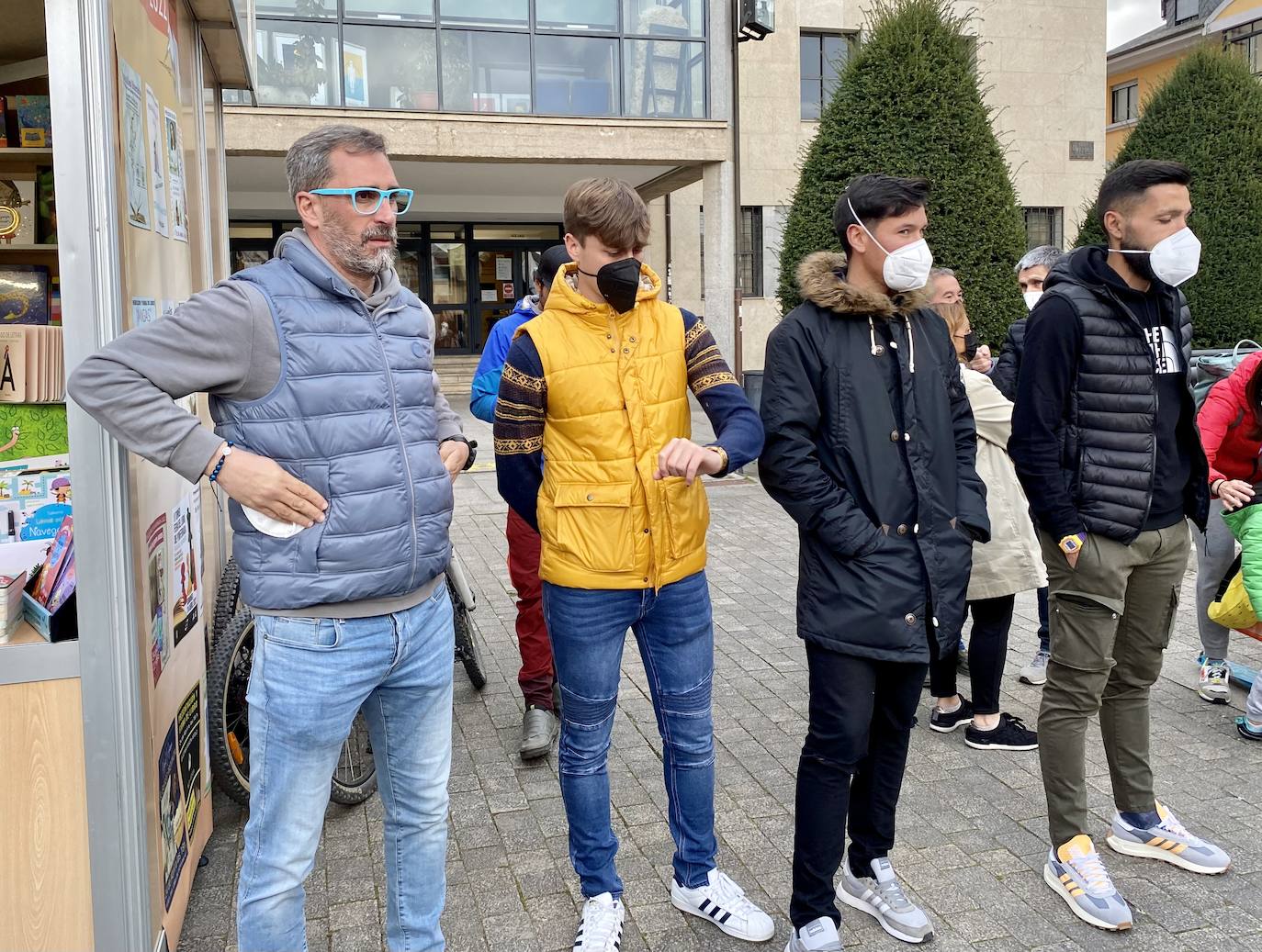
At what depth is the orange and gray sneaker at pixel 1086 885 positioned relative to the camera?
125 inches

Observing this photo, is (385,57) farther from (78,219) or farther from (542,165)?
(78,219)

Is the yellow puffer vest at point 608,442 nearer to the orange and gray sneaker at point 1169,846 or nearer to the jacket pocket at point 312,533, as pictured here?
the jacket pocket at point 312,533

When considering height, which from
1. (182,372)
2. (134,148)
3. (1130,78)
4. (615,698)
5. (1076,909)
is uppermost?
(1130,78)

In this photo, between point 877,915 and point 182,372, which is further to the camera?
point 877,915

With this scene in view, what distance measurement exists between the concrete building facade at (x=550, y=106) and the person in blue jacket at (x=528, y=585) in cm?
963

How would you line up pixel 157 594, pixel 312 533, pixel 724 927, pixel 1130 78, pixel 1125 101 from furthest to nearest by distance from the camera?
pixel 1125 101, pixel 1130 78, pixel 724 927, pixel 157 594, pixel 312 533

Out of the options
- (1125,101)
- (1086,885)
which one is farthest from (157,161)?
(1125,101)

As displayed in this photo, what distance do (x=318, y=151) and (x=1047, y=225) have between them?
980 inches

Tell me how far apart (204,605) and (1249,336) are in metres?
14.0

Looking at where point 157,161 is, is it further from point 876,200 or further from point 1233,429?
point 1233,429

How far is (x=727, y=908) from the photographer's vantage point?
3.16m

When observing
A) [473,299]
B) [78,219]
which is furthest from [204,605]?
[473,299]

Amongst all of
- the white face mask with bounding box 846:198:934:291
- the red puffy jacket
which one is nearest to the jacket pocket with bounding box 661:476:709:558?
A: the white face mask with bounding box 846:198:934:291

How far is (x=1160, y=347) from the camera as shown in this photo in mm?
3322
